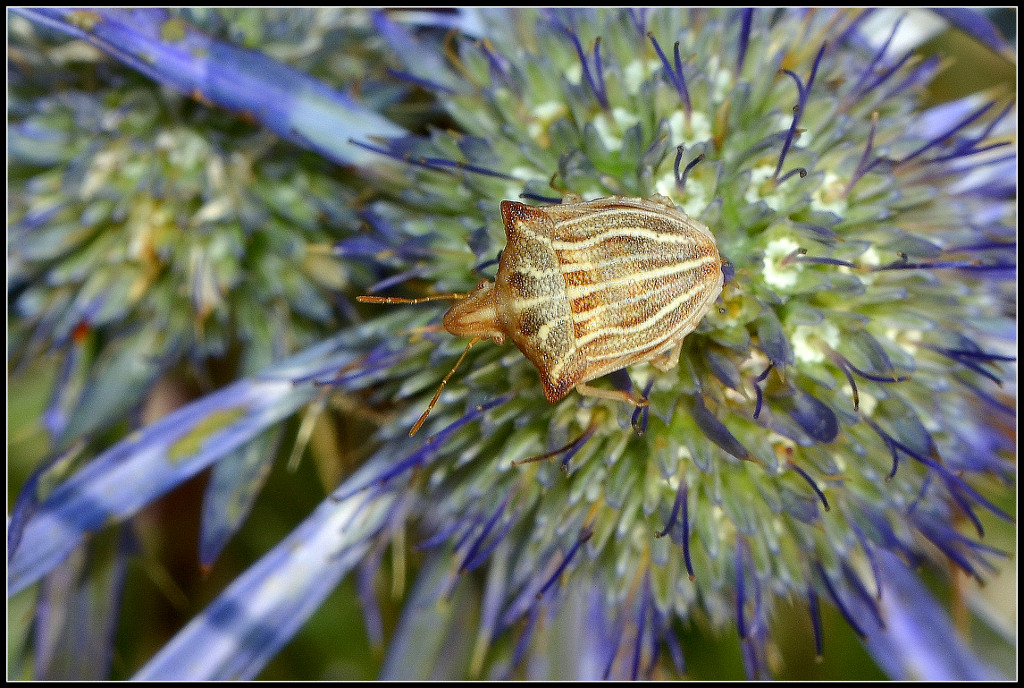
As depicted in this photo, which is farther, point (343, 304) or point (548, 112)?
point (343, 304)

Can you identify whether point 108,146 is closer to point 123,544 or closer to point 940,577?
point 123,544

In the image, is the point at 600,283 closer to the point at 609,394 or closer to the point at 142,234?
the point at 609,394

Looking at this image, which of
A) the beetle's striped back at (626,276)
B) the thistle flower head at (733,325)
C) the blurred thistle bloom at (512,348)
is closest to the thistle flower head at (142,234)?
the blurred thistle bloom at (512,348)

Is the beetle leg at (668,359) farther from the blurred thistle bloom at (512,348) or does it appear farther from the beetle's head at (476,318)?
the beetle's head at (476,318)

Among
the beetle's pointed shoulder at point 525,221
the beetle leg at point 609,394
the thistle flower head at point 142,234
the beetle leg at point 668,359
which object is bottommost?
the beetle leg at point 609,394

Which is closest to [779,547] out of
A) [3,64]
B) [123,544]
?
[123,544]

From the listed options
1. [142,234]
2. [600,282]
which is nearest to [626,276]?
[600,282]
